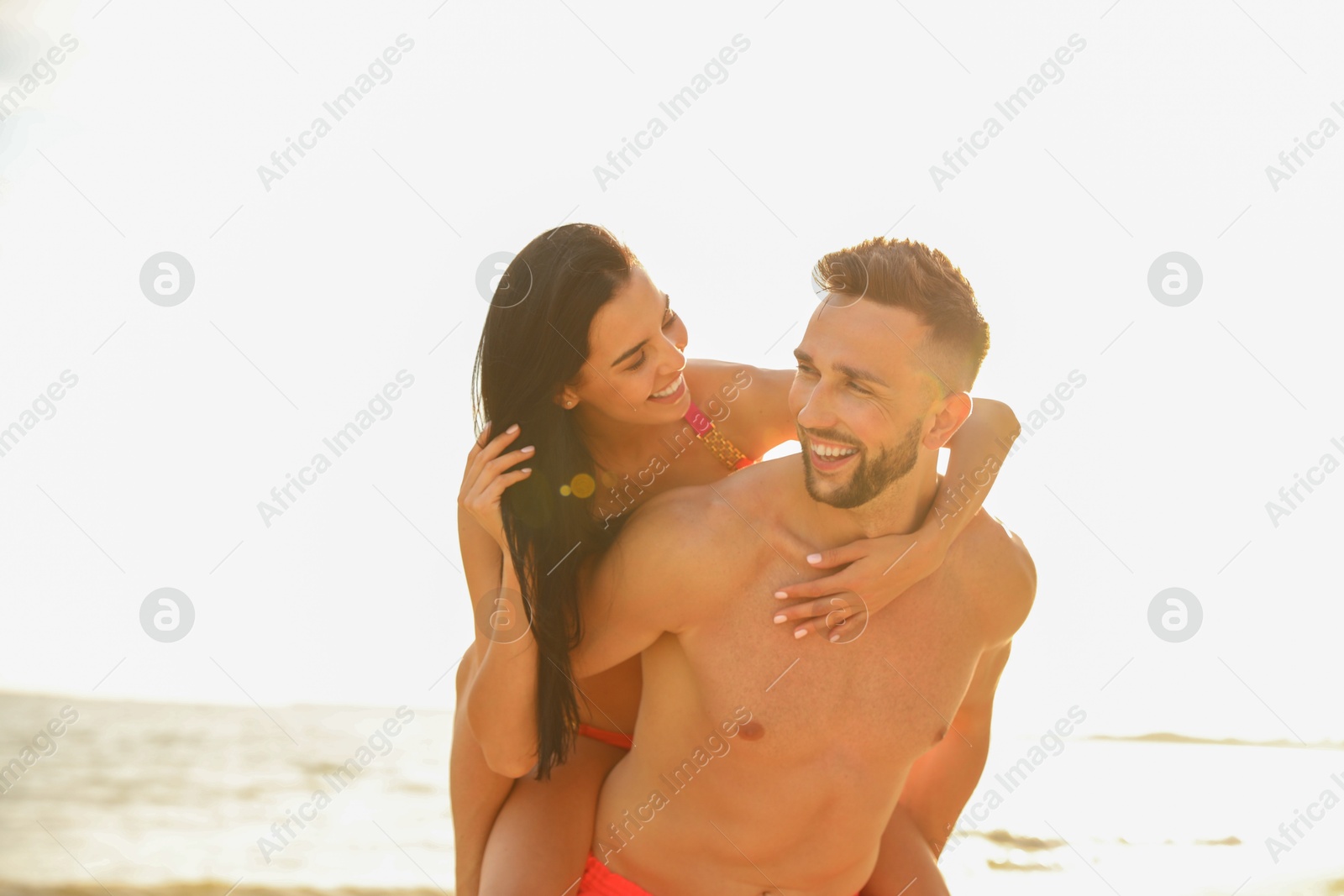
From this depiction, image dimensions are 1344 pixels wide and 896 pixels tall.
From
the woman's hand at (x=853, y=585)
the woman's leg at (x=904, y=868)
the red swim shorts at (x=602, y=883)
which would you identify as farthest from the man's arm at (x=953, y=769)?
the red swim shorts at (x=602, y=883)

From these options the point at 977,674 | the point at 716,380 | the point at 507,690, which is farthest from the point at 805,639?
the point at 716,380

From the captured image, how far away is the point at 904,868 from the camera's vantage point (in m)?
4.08

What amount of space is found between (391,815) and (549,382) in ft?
38.0

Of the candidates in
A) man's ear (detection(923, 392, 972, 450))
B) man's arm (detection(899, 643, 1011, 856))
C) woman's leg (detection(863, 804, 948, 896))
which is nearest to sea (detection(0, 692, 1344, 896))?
man's arm (detection(899, 643, 1011, 856))

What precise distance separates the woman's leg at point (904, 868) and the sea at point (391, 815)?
112 inches

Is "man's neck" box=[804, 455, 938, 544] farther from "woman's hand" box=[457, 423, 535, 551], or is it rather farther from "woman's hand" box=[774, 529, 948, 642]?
"woman's hand" box=[457, 423, 535, 551]

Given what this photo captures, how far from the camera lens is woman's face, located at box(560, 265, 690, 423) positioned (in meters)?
3.85

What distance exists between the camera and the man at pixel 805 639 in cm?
340

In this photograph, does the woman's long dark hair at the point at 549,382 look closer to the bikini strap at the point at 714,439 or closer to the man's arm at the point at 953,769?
the bikini strap at the point at 714,439

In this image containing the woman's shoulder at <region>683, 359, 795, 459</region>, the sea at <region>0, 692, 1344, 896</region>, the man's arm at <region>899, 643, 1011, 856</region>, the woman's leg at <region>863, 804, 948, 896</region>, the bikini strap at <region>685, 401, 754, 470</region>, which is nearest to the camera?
the woman's leg at <region>863, 804, 948, 896</region>

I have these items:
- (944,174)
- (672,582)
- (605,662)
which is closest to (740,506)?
(672,582)

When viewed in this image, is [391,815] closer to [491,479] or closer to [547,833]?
[547,833]

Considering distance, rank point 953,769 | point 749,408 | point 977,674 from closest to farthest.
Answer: point 977,674 < point 953,769 < point 749,408

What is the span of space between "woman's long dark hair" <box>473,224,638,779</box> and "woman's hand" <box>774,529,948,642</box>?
2.19 ft
